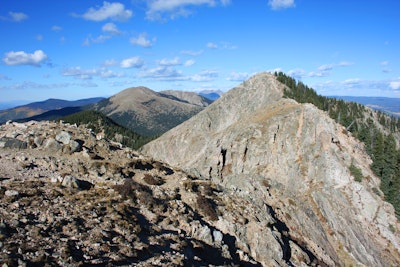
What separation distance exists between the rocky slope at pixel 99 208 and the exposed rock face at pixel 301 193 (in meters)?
2.50

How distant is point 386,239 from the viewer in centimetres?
5094

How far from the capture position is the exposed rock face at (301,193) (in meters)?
30.7

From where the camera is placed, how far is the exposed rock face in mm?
30656

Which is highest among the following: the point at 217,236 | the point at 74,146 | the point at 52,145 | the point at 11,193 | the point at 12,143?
the point at 12,143

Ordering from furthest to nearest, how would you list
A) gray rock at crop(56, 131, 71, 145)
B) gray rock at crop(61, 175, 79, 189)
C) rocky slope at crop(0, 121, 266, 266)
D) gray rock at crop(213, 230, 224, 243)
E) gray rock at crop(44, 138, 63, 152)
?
gray rock at crop(56, 131, 71, 145), gray rock at crop(44, 138, 63, 152), gray rock at crop(61, 175, 79, 189), gray rock at crop(213, 230, 224, 243), rocky slope at crop(0, 121, 266, 266)

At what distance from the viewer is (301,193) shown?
187 feet

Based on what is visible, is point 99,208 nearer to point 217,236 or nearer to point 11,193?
point 11,193

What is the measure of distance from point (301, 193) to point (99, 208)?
44.0 m

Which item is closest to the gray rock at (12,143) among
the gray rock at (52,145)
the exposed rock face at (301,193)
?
the gray rock at (52,145)

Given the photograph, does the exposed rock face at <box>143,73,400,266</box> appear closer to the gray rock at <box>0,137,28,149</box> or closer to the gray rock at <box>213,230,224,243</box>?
the gray rock at <box>213,230,224,243</box>

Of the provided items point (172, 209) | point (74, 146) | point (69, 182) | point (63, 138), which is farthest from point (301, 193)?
point (69, 182)

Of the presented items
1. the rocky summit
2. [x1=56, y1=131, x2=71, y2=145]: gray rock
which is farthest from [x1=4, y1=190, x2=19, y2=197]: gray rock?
[x1=56, y1=131, x2=71, y2=145]: gray rock

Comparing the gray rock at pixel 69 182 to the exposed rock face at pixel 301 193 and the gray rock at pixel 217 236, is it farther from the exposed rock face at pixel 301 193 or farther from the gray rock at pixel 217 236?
the exposed rock face at pixel 301 193

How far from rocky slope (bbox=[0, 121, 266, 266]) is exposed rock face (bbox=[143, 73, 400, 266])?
2503 mm
